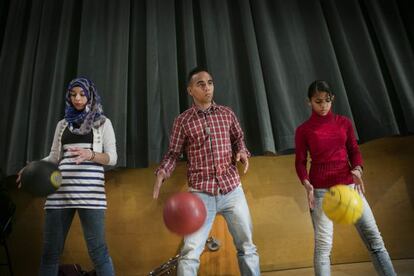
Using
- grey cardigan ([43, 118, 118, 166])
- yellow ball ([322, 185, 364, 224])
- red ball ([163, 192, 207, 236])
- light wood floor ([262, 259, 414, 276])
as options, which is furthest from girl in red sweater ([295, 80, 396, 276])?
grey cardigan ([43, 118, 118, 166])

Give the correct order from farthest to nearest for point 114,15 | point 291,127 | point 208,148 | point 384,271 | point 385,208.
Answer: point 114,15 < point 385,208 < point 291,127 < point 208,148 < point 384,271

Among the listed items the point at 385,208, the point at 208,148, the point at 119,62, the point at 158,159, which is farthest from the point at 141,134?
the point at 385,208

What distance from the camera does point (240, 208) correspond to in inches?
71.9

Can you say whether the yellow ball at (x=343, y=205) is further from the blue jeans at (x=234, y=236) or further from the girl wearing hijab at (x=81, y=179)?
the girl wearing hijab at (x=81, y=179)

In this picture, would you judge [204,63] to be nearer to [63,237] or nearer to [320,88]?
[320,88]

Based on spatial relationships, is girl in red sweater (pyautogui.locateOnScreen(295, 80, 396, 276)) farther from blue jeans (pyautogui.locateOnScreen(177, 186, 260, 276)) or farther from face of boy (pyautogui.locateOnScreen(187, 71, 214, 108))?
face of boy (pyautogui.locateOnScreen(187, 71, 214, 108))

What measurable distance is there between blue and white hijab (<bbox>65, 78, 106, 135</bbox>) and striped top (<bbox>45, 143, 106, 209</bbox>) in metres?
0.12

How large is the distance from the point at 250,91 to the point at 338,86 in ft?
2.44

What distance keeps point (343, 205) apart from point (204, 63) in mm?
1824

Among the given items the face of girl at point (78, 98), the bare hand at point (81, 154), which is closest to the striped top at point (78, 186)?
the bare hand at point (81, 154)

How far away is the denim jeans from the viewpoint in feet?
5.92

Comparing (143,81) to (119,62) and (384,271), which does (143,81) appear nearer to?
(119,62)

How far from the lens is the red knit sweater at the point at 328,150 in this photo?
1.97 m

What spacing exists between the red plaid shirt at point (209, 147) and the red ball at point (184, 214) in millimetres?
290
